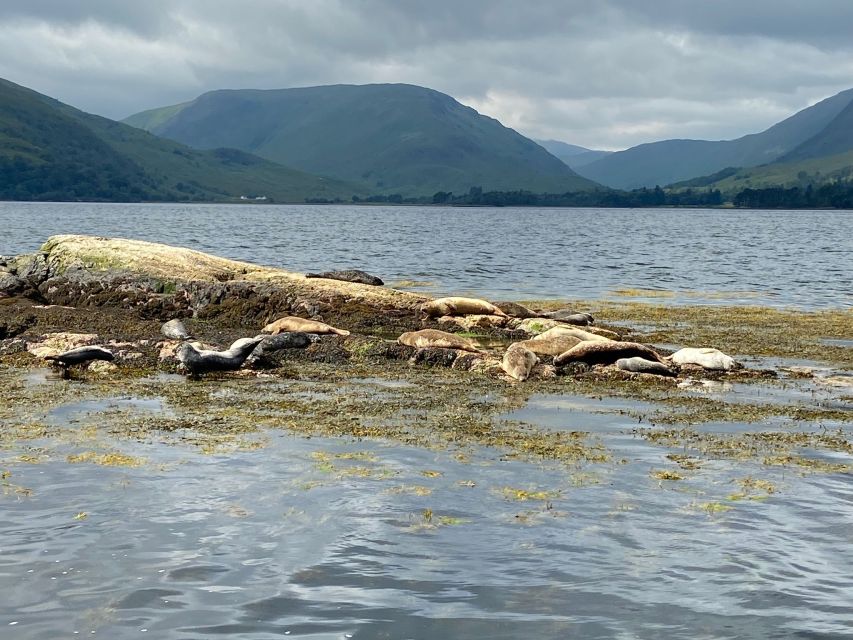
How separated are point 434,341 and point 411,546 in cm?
1395

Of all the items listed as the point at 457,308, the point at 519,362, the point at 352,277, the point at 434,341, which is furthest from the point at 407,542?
the point at 352,277

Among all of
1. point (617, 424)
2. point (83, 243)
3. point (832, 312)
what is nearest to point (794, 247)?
point (832, 312)

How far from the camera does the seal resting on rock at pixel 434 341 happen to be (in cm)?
2348

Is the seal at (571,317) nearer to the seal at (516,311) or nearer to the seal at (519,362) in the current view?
the seal at (516,311)

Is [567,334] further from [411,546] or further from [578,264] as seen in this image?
[578,264]

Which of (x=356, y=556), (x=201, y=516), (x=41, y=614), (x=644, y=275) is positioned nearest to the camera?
(x=41, y=614)

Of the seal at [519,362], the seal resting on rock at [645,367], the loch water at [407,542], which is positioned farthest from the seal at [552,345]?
the loch water at [407,542]

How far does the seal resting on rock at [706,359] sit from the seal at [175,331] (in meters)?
12.6

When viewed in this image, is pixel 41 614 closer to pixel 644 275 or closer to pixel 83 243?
pixel 83 243

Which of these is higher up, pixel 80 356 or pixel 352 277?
pixel 352 277

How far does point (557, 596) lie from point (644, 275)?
50.8m

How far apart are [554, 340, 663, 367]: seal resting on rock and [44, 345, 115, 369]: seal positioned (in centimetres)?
1072

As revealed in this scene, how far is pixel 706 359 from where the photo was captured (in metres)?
22.2

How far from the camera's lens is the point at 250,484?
12086 mm
